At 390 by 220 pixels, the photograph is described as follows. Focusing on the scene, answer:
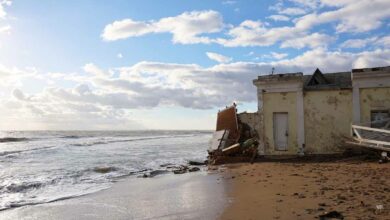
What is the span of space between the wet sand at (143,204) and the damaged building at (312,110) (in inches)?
273

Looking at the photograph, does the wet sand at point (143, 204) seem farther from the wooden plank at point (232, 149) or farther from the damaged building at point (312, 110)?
the damaged building at point (312, 110)

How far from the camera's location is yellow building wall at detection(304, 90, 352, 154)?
1858 cm

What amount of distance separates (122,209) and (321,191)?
471 cm

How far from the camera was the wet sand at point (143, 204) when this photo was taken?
8852 mm

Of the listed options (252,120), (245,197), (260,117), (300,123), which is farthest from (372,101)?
(245,197)

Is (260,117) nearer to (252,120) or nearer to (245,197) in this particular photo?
(252,120)

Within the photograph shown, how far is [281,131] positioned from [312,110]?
1731 mm

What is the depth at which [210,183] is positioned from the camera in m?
13.0

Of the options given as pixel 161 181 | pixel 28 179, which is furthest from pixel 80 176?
pixel 161 181

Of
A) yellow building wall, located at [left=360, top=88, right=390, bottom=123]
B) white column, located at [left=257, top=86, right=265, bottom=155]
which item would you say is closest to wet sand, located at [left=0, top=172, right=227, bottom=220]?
white column, located at [left=257, top=86, right=265, bottom=155]

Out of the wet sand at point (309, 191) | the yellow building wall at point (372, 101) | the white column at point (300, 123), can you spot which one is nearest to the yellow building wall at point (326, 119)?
the white column at point (300, 123)

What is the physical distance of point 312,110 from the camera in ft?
62.6

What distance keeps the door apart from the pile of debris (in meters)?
1.06

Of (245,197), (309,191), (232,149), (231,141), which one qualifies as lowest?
(245,197)
